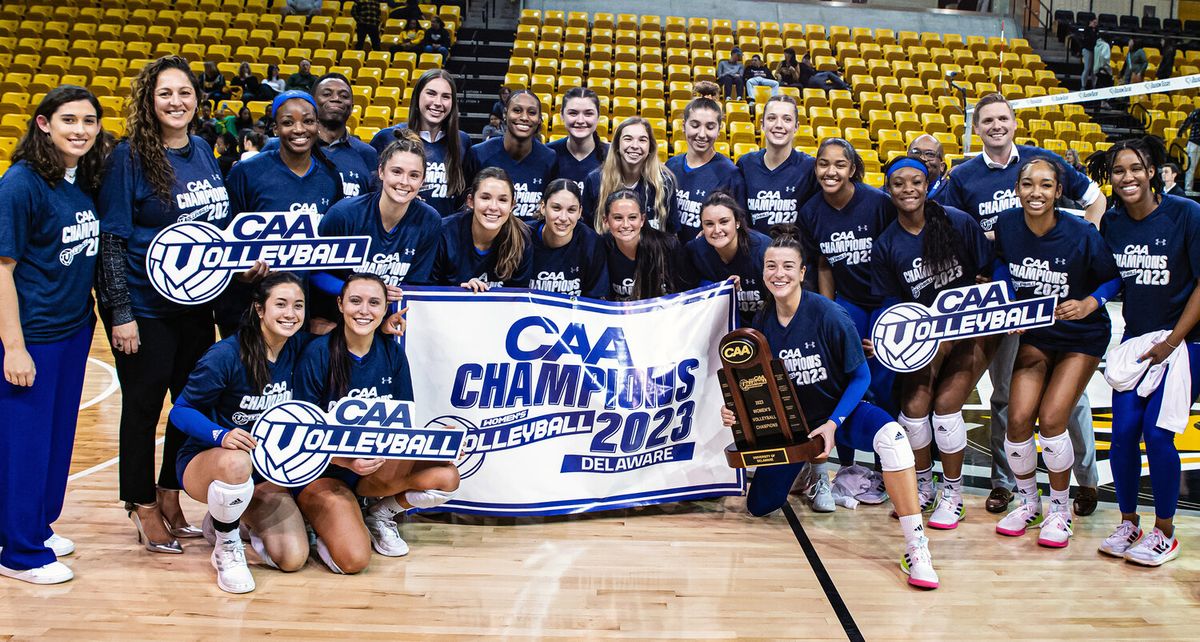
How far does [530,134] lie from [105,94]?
962 cm

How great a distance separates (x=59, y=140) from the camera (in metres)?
3.01

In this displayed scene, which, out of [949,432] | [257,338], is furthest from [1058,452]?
[257,338]

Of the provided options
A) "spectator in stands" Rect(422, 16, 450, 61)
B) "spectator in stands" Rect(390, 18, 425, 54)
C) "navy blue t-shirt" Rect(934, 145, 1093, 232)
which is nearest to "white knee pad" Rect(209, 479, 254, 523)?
"navy blue t-shirt" Rect(934, 145, 1093, 232)

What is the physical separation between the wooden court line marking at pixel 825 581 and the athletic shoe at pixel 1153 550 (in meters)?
1.15

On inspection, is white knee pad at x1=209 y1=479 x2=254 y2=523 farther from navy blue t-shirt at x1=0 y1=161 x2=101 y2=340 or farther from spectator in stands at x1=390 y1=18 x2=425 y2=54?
spectator in stands at x1=390 y1=18 x2=425 y2=54

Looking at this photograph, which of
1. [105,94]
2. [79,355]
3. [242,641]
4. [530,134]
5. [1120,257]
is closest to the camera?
[242,641]

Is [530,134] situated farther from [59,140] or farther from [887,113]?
[887,113]

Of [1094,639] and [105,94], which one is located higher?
[105,94]

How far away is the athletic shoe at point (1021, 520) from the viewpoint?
3.84 metres

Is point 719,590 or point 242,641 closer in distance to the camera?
point 242,641

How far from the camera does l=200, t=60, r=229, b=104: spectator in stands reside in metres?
11.1

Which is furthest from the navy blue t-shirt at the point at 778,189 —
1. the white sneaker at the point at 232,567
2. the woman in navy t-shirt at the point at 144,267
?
the white sneaker at the point at 232,567

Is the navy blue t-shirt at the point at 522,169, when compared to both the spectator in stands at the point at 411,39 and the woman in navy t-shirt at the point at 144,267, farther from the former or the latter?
the spectator in stands at the point at 411,39

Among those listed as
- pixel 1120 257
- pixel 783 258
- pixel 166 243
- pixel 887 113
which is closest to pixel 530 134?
pixel 783 258
